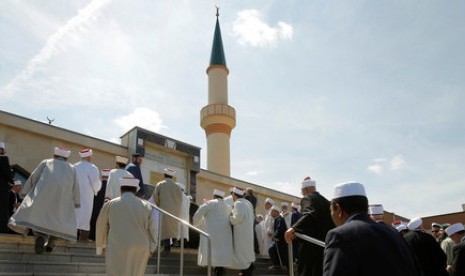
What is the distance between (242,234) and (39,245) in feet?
11.7

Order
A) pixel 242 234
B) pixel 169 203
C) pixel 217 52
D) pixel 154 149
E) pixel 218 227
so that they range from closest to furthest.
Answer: pixel 218 227, pixel 242 234, pixel 169 203, pixel 154 149, pixel 217 52

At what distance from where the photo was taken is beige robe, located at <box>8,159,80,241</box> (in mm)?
6340

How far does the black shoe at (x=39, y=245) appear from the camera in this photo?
20.2ft

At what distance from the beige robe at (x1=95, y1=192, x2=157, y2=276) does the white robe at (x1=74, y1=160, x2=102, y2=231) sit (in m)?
2.54

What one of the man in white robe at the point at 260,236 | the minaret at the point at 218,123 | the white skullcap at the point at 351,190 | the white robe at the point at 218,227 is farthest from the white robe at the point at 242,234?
the minaret at the point at 218,123

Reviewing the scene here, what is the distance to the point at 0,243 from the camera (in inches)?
243

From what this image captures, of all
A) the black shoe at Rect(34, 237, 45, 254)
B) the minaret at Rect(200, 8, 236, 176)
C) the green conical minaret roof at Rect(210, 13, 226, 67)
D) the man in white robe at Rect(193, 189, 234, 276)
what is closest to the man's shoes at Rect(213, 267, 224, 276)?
the man in white robe at Rect(193, 189, 234, 276)

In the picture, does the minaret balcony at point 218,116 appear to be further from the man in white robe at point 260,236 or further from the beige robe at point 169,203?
the beige robe at point 169,203

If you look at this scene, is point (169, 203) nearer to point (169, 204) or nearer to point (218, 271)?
point (169, 204)

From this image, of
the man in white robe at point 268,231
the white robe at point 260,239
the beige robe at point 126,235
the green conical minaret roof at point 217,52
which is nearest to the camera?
the beige robe at point 126,235

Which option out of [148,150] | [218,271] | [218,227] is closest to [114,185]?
[218,227]

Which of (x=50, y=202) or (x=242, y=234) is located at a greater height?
(x=50, y=202)

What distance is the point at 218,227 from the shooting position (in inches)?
319

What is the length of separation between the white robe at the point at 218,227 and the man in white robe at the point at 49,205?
229 centimetres
